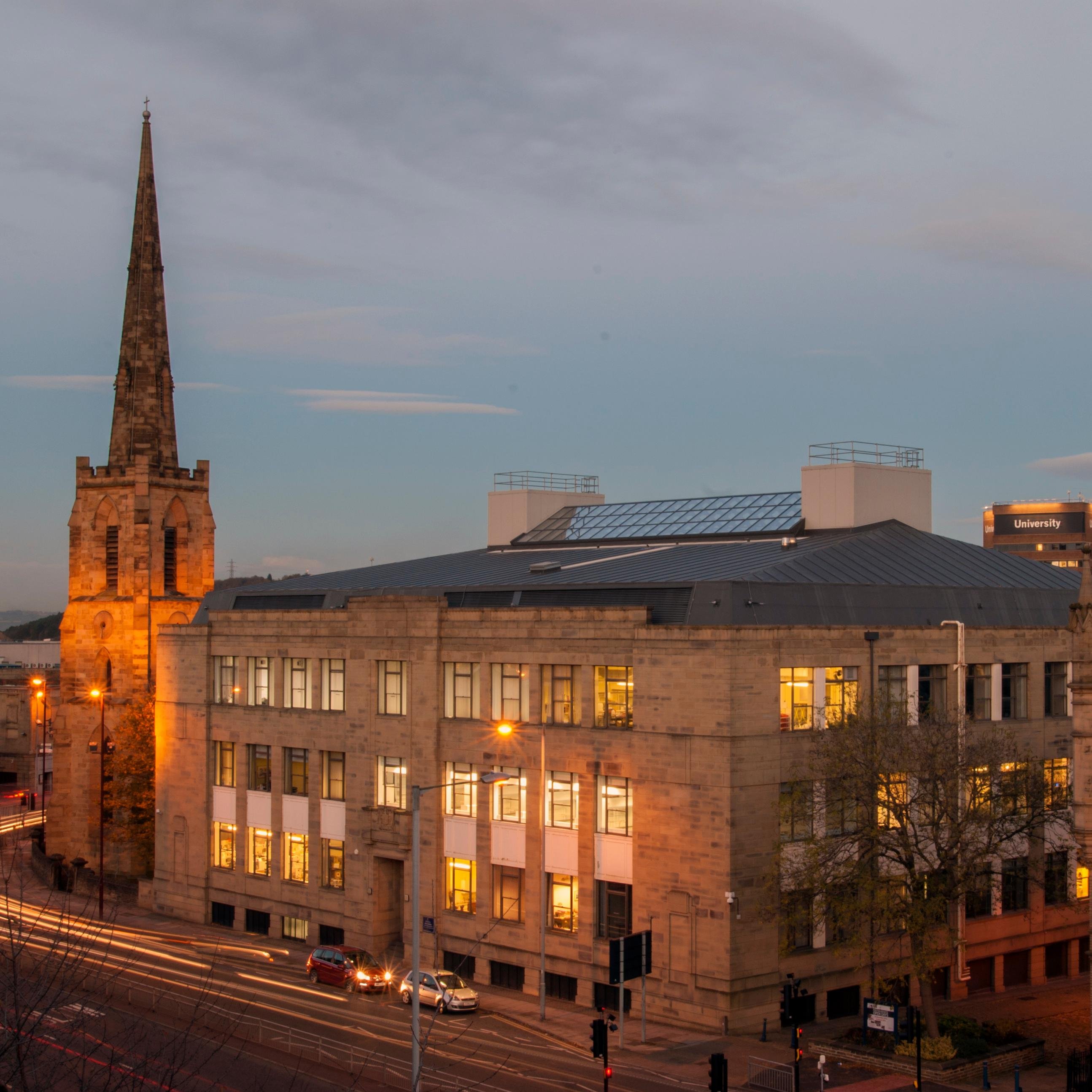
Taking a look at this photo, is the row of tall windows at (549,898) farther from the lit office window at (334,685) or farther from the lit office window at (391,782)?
the lit office window at (334,685)

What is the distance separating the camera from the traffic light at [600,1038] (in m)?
36.3

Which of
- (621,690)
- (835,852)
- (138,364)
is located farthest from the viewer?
(138,364)

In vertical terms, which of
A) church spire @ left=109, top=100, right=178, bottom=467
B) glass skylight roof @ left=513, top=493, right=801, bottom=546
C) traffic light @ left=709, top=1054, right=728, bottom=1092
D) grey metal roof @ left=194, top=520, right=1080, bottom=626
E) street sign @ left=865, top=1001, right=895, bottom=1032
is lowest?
street sign @ left=865, top=1001, right=895, bottom=1032

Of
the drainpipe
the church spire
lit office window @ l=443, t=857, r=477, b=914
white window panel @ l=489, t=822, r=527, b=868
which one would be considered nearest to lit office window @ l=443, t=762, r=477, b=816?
white window panel @ l=489, t=822, r=527, b=868

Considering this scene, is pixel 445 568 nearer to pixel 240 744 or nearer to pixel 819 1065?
pixel 240 744

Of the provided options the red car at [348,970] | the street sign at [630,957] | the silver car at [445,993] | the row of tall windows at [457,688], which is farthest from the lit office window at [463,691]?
the street sign at [630,957]

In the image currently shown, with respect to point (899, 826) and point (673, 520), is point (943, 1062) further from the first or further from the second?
point (673, 520)

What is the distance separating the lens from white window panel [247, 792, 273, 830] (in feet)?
220

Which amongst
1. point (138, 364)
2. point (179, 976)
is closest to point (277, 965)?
point (179, 976)

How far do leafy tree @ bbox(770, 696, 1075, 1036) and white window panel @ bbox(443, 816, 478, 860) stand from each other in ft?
43.5

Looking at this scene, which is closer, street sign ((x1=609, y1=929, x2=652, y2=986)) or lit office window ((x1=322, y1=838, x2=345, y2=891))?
street sign ((x1=609, y1=929, x2=652, y2=986))

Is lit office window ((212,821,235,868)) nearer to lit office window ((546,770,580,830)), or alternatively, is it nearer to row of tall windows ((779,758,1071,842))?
lit office window ((546,770,580,830))

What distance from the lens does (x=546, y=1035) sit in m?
48.7

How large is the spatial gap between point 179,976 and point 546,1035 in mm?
16339
